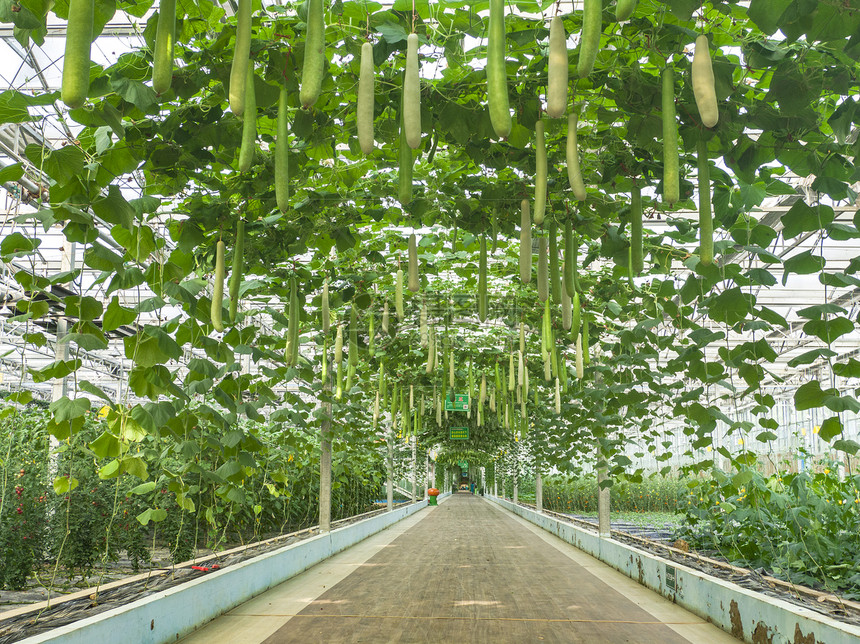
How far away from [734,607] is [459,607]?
2189 millimetres

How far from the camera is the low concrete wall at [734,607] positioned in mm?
3633

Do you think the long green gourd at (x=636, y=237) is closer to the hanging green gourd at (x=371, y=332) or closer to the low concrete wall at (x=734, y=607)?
the low concrete wall at (x=734, y=607)

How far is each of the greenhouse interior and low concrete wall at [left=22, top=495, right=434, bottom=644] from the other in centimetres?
3

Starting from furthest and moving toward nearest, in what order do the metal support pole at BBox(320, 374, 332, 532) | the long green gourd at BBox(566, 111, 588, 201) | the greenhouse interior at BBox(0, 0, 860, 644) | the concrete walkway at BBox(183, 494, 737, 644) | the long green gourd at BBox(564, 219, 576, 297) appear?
1. the metal support pole at BBox(320, 374, 332, 532)
2. the concrete walkway at BBox(183, 494, 737, 644)
3. the long green gourd at BBox(564, 219, 576, 297)
4. the greenhouse interior at BBox(0, 0, 860, 644)
5. the long green gourd at BBox(566, 111, 588, 201)

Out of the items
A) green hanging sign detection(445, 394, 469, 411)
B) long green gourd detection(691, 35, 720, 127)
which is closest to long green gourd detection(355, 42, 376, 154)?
long green gourd detection(691, 35, 720, 127)

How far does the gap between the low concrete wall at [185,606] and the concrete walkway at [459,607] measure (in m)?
0.12

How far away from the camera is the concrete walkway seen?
4.70 metres

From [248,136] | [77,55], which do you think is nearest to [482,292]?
[248,136]

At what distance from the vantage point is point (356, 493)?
14164mm

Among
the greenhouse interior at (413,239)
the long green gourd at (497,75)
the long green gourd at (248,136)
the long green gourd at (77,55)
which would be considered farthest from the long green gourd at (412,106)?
the long green gourd at (77,55)

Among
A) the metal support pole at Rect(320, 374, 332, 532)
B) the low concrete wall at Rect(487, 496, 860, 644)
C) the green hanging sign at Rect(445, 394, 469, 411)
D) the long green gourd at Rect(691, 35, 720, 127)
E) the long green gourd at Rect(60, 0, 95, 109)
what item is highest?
the green hanging sign at Rect(445, 394, 469, 411)

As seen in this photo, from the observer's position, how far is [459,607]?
5.68 meters

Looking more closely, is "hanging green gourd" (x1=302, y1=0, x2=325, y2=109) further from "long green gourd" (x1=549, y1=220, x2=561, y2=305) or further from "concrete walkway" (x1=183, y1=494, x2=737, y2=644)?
"concrete walkway" (x1=183, y1=494, x2=737, y2=644)

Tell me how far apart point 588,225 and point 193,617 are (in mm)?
3833
